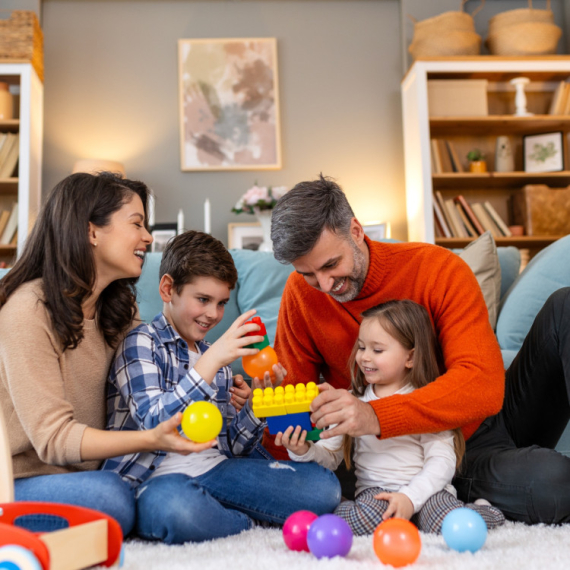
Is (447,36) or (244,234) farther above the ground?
(447,36)

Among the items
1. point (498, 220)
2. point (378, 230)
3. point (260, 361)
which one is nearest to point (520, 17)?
point (498, 220)

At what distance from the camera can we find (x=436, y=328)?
1.58 meters

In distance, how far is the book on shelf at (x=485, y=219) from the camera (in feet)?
13.1

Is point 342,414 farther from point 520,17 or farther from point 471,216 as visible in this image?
point 520,17

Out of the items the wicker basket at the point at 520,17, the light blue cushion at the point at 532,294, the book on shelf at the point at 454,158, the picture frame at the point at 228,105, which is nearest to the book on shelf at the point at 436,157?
the book on shelf at the point at 454,158

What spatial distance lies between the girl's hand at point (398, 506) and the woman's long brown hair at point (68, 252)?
72 cm

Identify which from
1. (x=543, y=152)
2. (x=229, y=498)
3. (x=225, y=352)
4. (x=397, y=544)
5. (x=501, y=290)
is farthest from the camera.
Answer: (x=543, y=152)

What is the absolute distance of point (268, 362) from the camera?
1.35 m

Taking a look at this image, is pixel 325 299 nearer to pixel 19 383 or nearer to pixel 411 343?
pixel 411 343

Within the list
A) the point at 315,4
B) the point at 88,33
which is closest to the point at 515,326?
the point at 315,4

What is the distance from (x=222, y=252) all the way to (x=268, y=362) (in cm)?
34

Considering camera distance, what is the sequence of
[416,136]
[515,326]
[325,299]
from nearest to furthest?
[325,299] < [515,326] < [416,136]

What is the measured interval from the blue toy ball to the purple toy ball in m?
0.19

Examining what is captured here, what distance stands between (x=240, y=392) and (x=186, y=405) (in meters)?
0.34
